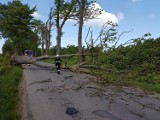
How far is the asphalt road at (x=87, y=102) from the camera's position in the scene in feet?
33.6

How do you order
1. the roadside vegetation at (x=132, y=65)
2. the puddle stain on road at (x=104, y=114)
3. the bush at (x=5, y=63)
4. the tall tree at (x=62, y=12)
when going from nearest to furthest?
the puddle stain on road at (x=104, y=114) < the roadside vegetation at (x=132, y=65) < the bush at (x=5, y=63) < the tall tree at (x=62, y=12)

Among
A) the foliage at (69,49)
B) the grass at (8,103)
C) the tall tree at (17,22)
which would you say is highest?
the tall tree at (17,22)

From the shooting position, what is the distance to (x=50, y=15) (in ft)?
202

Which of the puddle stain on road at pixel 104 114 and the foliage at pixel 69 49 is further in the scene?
the foliage at pixel 69 49

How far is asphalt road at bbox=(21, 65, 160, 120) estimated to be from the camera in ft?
33.6

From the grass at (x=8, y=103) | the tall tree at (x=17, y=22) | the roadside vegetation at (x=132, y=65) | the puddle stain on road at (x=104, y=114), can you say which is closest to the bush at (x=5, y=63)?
the roadside vegetation at (x=132, y=65)

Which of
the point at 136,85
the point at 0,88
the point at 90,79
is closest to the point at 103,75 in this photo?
the point at 90,79

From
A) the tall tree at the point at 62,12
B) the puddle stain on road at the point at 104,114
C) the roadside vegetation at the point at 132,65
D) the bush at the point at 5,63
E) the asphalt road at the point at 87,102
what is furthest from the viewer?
the tall tree at the point at 62,12

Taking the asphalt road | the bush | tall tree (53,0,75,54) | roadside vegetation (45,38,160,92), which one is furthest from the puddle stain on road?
tall tree (53,0,75,54)

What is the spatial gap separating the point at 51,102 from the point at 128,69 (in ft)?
26.8

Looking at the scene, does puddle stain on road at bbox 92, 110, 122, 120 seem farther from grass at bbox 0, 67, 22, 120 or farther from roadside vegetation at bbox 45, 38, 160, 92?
roadside vegetation at bbox 45, 38, 160, 92

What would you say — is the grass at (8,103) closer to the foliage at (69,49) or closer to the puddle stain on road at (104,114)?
the puddle stain on road at (104,114)

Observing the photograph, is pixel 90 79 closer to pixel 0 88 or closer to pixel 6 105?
pixel 0 88

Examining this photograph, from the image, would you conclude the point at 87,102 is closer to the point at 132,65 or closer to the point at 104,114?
the point at 104,114
